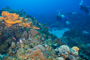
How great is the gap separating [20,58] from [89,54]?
4.59 m

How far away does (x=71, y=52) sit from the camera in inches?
129

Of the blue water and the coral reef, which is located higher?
the blue water

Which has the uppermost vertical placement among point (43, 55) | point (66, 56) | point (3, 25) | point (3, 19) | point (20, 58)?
point (3, 19)

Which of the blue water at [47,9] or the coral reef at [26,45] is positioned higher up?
the blue water at [47,9]

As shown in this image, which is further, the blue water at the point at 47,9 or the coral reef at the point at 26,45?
the blue water at the point at 47,9

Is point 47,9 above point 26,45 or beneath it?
above

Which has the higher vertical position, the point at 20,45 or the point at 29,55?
the point at 20,45

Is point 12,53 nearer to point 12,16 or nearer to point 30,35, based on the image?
point 30,35

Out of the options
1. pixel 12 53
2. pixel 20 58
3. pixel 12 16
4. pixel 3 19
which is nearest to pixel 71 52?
pixel 20 58

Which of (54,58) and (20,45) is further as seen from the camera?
(20,45)

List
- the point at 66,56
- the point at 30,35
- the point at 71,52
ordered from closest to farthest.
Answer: the point at 66,56 < the point at 71,52 < the point at 30,35

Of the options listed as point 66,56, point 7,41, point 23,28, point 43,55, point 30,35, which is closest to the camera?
point 43,55

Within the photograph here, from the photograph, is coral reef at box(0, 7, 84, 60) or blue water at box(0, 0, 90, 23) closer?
coral reef at box(0, 7, 84, 60)

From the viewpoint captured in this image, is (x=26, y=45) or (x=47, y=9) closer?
(x=26, y=45)
